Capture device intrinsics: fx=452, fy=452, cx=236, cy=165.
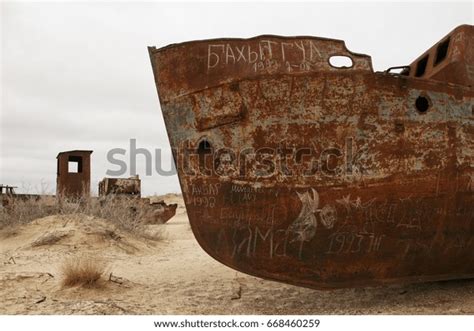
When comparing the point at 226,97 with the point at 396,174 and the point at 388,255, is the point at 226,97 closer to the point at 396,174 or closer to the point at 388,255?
the point at 396,174

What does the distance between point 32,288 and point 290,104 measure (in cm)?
316

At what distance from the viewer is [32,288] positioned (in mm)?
4535

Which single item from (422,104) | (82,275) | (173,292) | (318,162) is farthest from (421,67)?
(82,275)

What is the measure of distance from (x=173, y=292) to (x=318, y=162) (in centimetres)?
220

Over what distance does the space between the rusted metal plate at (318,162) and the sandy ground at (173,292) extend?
398 millimetres

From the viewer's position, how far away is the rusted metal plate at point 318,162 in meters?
3.58

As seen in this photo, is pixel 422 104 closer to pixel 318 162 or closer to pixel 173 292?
pixel 318 162

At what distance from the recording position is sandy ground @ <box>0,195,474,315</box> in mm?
3822

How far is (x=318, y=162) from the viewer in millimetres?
3574

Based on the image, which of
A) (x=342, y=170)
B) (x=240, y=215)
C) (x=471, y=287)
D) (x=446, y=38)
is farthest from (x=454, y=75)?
(x=240, y=215)
